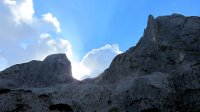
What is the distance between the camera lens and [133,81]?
77938 millimetres

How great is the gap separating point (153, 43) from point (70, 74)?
30.6 metres

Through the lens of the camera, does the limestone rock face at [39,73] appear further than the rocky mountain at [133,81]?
Yes

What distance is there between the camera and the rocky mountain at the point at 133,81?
67.3 metres

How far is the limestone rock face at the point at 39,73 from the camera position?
10263 cm

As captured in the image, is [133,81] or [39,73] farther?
[39,73]

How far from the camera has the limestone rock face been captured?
103 metres

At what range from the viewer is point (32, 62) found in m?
110

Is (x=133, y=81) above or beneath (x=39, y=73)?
beneath

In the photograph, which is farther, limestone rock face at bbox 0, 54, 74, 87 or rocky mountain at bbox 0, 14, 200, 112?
limestone rock face at bbox 0, 54, 74, 87

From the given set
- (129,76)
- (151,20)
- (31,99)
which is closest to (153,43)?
(129,76)

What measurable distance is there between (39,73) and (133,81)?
37.7 metres

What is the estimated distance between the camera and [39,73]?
10606 centimetres

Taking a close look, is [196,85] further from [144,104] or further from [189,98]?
[144,104]

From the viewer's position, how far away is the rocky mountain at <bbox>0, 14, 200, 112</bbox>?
67312 mm
